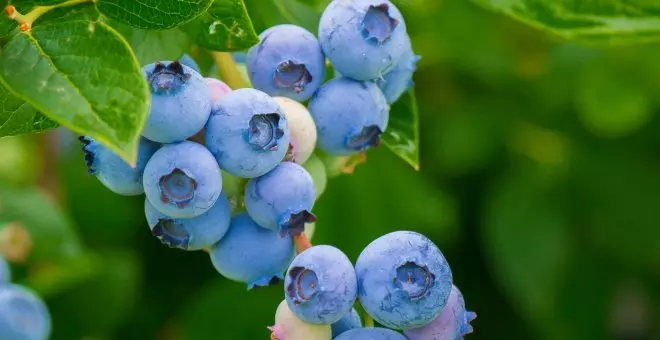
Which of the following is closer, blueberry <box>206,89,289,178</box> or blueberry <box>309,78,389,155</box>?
blueberry <box>206,89,289,178</box>

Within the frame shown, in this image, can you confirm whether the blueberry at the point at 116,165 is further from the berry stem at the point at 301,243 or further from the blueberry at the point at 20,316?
the blueberry at the point at 20,316

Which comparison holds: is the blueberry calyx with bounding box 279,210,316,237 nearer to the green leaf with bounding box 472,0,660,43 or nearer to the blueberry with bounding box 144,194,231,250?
the blueberry with bounding box 144,194,231,250

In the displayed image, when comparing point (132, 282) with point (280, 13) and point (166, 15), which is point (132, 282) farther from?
point (166, 15)

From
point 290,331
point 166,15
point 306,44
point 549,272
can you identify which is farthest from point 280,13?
point 549,272

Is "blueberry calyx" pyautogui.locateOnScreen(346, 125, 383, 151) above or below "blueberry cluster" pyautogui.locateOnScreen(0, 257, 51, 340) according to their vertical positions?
above

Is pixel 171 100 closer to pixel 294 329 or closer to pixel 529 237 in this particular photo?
pixel 294 329

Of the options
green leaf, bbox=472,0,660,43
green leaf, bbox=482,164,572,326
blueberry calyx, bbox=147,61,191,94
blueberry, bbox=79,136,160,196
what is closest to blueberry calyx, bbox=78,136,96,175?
blueberry, bbox=79,136,160,196

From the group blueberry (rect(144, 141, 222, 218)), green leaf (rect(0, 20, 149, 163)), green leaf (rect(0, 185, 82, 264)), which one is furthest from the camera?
green leaf (rect(0, 185, 82, 264))
